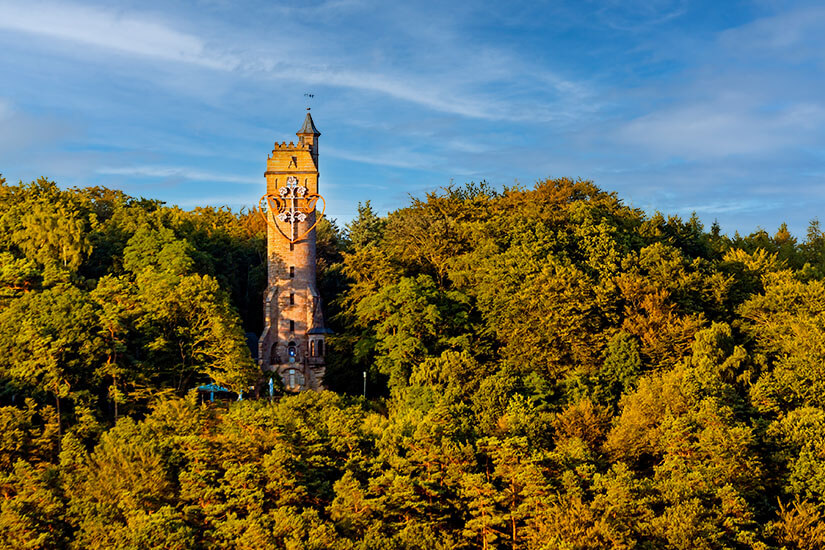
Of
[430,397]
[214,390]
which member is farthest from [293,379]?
[430,397]

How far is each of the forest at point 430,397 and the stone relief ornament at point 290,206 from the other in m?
5.27

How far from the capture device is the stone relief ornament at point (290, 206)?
204ft

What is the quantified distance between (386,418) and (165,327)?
13.0 m

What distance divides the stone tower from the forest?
94.6 inches

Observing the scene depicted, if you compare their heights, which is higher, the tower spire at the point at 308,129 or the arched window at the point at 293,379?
the tower spire at the point at 308,129

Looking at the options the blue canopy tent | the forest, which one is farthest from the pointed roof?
the blue canopy tent

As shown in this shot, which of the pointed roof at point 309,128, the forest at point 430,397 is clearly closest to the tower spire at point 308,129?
the pointed roof at point 309,128

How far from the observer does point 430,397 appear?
2099 inches

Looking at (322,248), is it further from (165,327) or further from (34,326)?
(34,326)

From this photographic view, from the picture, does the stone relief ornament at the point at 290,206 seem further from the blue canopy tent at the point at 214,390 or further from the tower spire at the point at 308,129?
the blue canopy tent at the point at 214,390

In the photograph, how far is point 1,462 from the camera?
44.7 metres

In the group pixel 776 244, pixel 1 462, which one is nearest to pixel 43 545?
pixel 1 462

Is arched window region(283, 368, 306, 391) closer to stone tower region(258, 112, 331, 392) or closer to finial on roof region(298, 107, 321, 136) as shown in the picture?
stone tower region(258, 112, 331, 392)

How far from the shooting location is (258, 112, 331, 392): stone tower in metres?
61.5
